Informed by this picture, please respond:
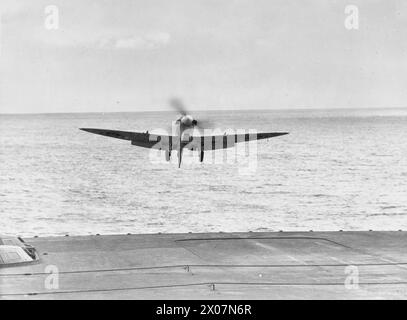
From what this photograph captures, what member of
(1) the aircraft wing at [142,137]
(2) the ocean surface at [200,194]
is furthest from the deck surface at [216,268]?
(2) the ocean surface at [200,194]

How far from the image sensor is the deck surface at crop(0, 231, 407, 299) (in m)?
22.5

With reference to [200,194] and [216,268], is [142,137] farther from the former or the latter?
[200,194]

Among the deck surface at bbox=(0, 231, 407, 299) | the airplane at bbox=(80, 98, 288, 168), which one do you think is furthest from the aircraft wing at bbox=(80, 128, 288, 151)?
the deck surface at bbox=(0, 231, 407, 299)

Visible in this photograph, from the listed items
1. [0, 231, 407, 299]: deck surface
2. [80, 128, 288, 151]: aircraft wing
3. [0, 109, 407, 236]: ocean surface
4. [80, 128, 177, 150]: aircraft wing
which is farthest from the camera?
[0, 109, 407, 236]: ocean surface

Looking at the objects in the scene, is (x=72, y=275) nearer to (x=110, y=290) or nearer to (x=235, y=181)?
(x=110, y=290)

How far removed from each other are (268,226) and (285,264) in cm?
2841

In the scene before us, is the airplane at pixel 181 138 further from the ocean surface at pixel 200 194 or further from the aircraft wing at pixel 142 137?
the ocean surface at pixel 200 194

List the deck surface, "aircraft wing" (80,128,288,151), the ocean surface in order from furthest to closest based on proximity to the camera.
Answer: the ocean surface
"aircraft wing" (80,128,288,151)
the deck surface

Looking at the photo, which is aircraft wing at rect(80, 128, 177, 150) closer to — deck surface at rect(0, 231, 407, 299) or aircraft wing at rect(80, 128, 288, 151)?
aircraft wing at rect(80, 128, 288, 151)

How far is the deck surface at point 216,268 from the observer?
885 inches

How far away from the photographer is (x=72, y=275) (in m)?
25.3

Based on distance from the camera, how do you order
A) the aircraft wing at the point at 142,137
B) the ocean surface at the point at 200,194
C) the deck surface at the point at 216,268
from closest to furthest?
the deck surface at the point at 216,268, the aircraft wing at the point at 142,137, the ocean surface at the point at 200,194

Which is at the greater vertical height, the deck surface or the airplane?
the airplane
